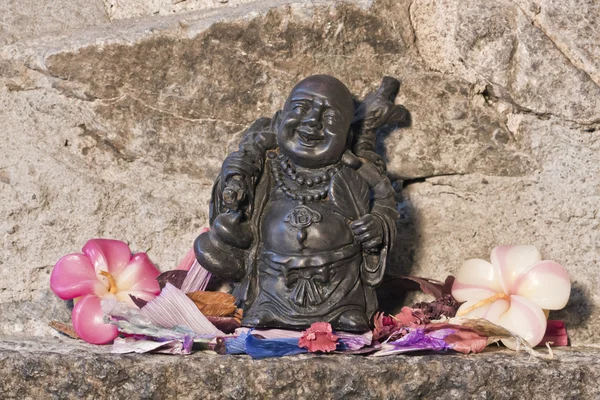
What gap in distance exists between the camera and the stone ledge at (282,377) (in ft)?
4.87

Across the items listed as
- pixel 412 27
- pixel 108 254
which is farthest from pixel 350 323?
pixel 412 27

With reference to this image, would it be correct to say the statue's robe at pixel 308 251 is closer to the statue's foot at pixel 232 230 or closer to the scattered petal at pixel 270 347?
the statue's foot at pixel 232 230

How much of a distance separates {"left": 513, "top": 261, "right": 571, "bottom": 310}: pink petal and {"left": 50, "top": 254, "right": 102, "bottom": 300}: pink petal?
0.79 meters

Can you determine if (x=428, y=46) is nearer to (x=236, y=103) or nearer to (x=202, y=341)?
(x=236, y=103)

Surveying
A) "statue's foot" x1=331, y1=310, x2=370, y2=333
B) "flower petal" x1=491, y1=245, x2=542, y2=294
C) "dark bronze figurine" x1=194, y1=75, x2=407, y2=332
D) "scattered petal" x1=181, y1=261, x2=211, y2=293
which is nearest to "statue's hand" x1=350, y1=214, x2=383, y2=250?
"dark bronze figurine" x1=194, y1=75, x2=407, y2=332

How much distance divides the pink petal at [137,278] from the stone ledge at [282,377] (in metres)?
0.33

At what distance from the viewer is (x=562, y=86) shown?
6.46ft

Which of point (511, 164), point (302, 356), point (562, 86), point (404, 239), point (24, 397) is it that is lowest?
point (24, 397)

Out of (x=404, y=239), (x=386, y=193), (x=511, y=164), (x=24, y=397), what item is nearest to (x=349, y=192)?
(x=386, y=193)

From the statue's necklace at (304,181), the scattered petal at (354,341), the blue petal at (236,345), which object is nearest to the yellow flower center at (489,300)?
the scattered petal at (354,341)

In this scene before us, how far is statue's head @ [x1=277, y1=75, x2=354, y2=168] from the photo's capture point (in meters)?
1.74

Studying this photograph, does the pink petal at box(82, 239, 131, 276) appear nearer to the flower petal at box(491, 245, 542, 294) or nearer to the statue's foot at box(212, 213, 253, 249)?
the statue's foot at box(212, 213, 253, 249)

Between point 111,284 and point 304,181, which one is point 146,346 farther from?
point 304,181

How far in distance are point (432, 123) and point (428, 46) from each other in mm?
161
